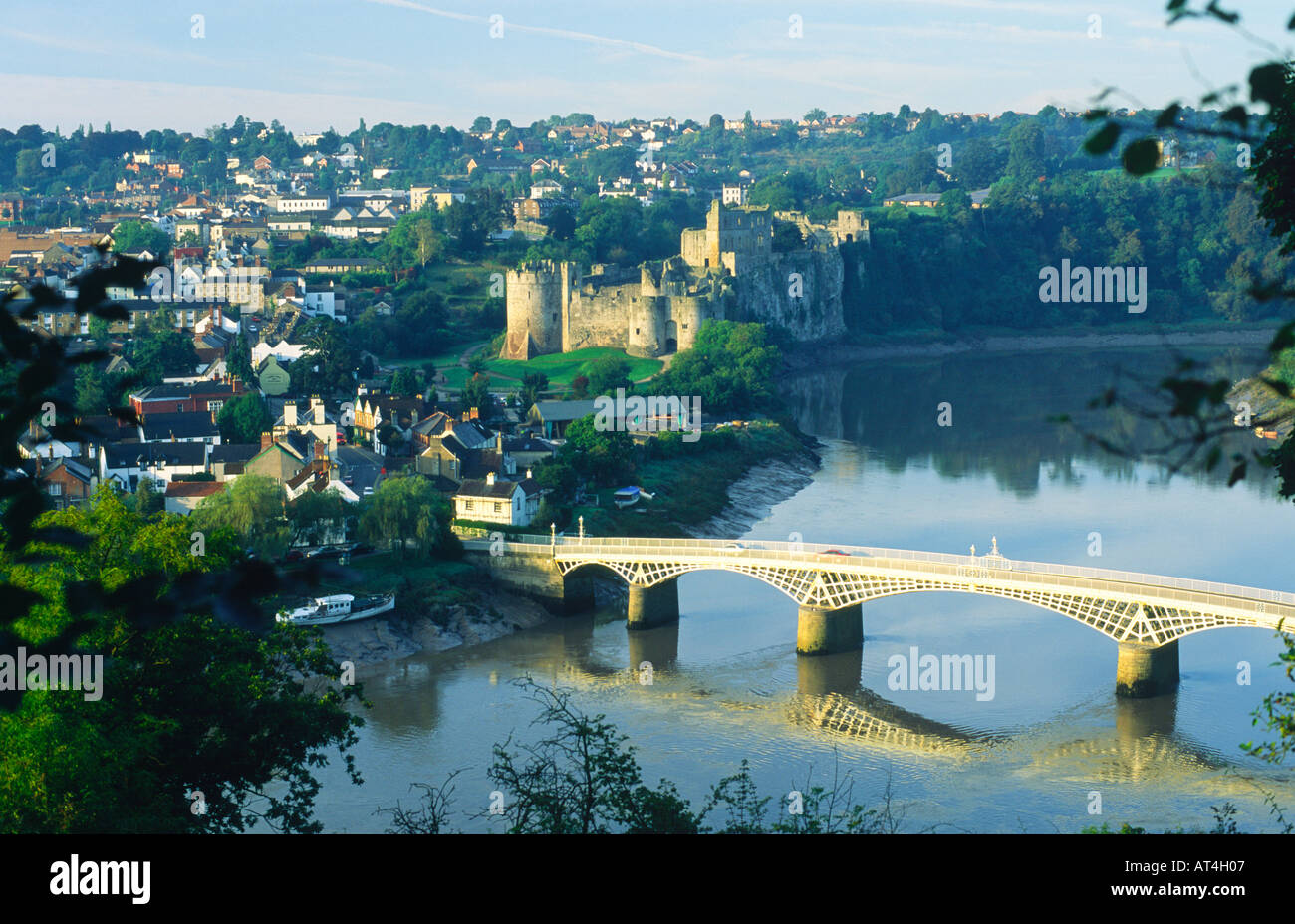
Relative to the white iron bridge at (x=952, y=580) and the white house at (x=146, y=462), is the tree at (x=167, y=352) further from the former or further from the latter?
the white iron bridge at (x=952, y=580)

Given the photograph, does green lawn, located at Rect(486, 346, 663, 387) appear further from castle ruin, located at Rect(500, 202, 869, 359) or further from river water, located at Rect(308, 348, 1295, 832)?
river water, located at Rect(308, 348, 1295, 832)

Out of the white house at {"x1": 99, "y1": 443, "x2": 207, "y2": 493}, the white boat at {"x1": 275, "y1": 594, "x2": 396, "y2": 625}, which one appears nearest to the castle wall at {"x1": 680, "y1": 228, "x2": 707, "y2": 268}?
the white house at {"x1": 99, "y1": 443, "x2": 207, "y2": 493}

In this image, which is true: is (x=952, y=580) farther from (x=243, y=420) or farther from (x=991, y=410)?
(x=991, y=410)

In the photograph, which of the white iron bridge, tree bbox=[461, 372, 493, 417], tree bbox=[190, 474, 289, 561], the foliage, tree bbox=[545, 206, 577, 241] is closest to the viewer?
the white iron bridge

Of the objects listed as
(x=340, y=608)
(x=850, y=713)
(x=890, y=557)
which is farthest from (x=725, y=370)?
(x=850, y=713)

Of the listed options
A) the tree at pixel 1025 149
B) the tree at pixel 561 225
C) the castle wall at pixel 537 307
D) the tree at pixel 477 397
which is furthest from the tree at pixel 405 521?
the tree at pixel 1025 149

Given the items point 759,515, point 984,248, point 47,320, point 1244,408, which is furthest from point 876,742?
point 984,248
